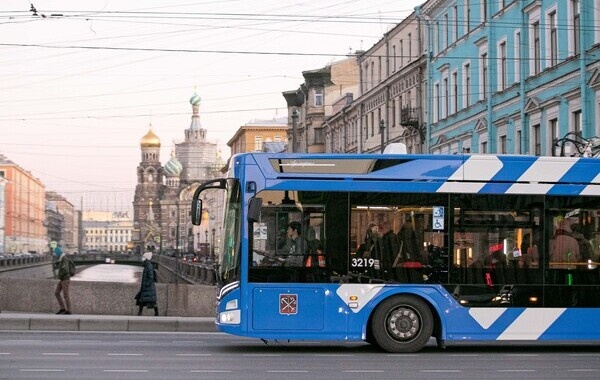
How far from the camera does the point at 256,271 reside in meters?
17.3

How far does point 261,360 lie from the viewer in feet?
52.9

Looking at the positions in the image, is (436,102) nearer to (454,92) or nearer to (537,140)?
(454,92)

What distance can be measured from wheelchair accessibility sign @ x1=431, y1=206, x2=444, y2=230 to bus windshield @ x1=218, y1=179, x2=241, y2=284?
3.07 metres

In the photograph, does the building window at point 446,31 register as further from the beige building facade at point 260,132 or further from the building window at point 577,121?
the beige building facade at point 260,132

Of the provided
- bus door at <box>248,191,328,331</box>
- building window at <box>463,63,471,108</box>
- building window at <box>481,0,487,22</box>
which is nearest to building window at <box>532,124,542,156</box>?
building window at <box>481,0,487,22</box>

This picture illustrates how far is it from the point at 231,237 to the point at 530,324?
4929mm

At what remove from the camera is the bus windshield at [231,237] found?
57.2ft

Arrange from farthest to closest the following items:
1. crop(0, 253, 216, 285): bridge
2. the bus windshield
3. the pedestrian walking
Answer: crop(0, 253, 216, 285): bridge
the pedestrian walking
the bus windshield

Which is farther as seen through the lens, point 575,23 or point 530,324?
point 575,23

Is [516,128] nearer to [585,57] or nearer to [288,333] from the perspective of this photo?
[585,57]

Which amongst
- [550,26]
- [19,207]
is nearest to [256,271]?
[550,26]

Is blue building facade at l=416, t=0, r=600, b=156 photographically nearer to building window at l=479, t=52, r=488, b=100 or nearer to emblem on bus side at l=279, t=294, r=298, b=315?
building window at l=479, t=52, r=488, b=100

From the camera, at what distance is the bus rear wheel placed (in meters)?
17.5

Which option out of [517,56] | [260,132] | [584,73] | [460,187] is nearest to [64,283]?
[460,187]
